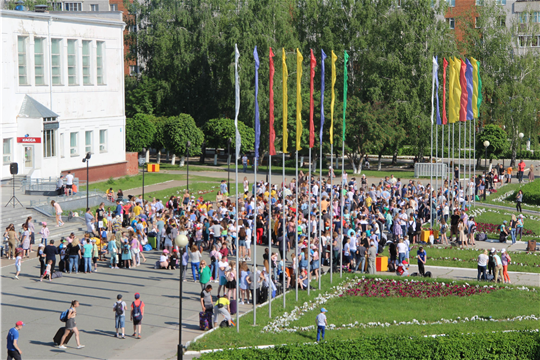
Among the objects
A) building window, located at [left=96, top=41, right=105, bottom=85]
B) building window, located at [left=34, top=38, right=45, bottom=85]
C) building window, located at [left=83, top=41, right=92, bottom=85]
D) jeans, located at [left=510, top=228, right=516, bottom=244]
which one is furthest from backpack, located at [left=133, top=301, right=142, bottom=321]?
building window, located at [left=96, top=41, right=105, bottom=85]

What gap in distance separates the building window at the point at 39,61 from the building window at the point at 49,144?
11.5 ft

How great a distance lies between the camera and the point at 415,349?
18.9 m

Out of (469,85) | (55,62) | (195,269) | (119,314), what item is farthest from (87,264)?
(469,85)

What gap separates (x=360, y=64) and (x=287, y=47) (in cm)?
711

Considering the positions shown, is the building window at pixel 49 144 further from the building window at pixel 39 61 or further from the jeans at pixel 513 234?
the jeans at pixel 513 234

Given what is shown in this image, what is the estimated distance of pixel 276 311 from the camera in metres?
23.3

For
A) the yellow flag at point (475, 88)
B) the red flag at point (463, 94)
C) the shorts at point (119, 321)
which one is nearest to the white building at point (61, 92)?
the red flag at point (463, 94)

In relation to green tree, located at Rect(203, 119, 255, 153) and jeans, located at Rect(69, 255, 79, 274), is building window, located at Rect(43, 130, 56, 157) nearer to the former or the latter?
green tree, located at Rect(203, 119, 255, 153)

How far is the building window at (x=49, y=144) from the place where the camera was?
4844cm

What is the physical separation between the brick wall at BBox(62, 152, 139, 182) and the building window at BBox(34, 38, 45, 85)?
6.62m

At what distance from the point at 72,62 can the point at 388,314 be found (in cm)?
3650

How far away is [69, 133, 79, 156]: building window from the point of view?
5206 cm

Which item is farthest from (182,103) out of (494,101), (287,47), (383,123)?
(494,101)

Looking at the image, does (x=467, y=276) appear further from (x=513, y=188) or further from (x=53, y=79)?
Answer: (x=53, y=79)
